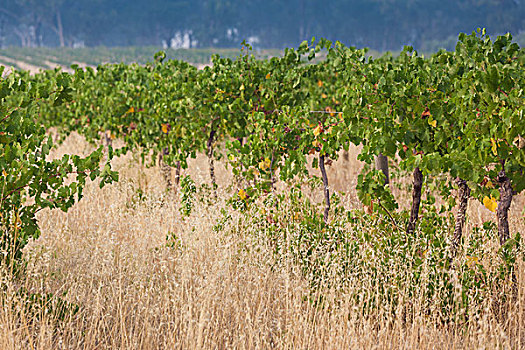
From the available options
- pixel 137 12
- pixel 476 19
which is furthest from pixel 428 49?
pixel 137 12

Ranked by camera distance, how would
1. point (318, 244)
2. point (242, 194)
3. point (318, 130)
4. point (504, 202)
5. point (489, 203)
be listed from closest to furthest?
point (489, 203) → point (504, 202) → point (318, 244) → point (318, 130) → point (242, 194)

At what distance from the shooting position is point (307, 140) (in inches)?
172

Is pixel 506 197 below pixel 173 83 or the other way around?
below

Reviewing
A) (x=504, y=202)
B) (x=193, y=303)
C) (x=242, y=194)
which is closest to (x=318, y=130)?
(x=242, y=194)

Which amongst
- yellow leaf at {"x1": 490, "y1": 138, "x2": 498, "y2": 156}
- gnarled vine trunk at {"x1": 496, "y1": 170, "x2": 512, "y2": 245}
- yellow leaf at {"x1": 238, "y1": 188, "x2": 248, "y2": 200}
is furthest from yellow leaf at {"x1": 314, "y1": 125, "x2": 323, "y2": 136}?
yellow leaf at {"x1": 490, "y1": 138, "x2": 498, "y2": 156}

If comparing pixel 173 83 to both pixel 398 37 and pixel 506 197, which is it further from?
pixel 398 37

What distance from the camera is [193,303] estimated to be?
3.36 meters

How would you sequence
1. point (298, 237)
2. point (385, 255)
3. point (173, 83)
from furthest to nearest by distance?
point (173, 83)
point (298, 237)
point (385, 255)

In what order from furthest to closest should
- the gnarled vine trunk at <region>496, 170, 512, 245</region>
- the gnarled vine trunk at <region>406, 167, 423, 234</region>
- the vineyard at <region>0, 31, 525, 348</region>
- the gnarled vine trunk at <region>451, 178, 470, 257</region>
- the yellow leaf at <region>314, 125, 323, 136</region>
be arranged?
1. the yellow leaf at <region>314, 125, 323, 136</region>
2. the gnarled vine trunk at <region>406, 167, 423, 234</region>
3. the gnarled vine trunk at <region>451, 178, 470, 257</region>
4. the gnarled vine trunk at <region>496, 170, 512, 245</region>
5. the vineyard at <region>0, 31, 525, 348</region>

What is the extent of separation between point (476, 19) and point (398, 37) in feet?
61.4

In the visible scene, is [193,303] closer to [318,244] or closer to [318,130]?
[318,244]

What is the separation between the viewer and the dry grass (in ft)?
9.69

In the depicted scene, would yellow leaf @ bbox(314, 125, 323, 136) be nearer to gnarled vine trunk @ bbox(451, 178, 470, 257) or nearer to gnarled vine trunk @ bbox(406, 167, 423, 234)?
gnarled vine trunk @ bbox(406, 167, 423, 234)

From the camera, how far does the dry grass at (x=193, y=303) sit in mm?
2953
